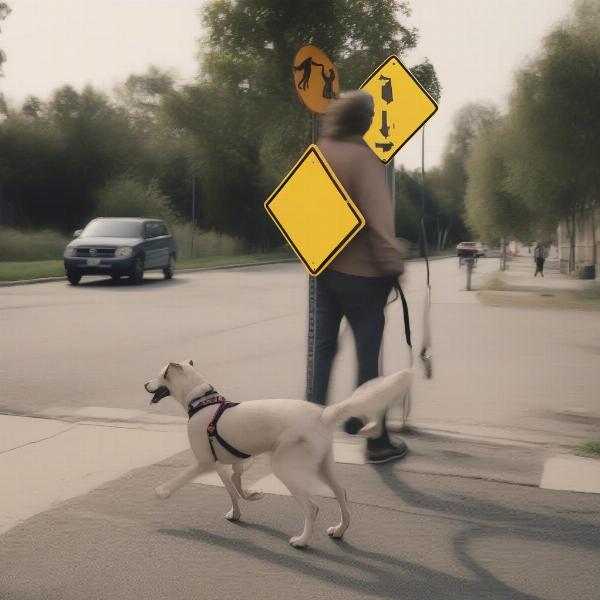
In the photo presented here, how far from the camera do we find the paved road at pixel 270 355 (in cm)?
725

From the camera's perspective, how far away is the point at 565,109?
26.3m

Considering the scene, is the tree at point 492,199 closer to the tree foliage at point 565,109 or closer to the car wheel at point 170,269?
the tree foliage at point 565,109

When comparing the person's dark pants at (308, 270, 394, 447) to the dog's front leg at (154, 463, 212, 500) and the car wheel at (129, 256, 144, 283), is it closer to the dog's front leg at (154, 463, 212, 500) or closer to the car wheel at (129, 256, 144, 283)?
the dog's front leg at (154, 463, 212, 500)

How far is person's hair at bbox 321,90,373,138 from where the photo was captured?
4996 mm

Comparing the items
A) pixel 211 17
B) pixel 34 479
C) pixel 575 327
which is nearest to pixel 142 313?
pixel 575 327

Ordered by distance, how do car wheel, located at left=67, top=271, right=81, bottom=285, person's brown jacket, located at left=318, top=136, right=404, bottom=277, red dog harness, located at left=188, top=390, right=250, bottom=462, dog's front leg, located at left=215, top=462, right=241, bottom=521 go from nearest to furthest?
red dog harness, located at left=188, top=390, right=250, bottom=462 → dog's front leg, located at left=215, top=462, right=241, bottom=521 → person's brown jacket, located at left=318, top=136, right=404, bottom=277 → car wheel, located at left=67, top=271, right=81, bottom=285

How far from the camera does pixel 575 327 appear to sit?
14.5 m

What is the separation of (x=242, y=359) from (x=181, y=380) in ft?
18.8

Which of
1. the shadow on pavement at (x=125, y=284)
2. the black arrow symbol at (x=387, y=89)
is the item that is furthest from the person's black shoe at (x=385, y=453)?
the shadow on pavement at (x=125, y=284)

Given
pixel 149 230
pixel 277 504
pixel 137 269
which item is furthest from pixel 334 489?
pixel 149 230

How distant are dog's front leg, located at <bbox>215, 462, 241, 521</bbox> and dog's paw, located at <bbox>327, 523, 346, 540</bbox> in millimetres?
469

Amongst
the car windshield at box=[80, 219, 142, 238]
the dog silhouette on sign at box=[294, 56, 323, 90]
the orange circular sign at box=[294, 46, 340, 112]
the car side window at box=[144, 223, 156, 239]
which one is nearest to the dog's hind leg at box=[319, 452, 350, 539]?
the orange circular sign at box=[294, 46, 340, 112]

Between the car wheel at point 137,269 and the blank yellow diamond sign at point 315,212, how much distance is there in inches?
702

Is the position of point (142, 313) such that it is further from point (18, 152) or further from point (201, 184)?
point (201, 184)
